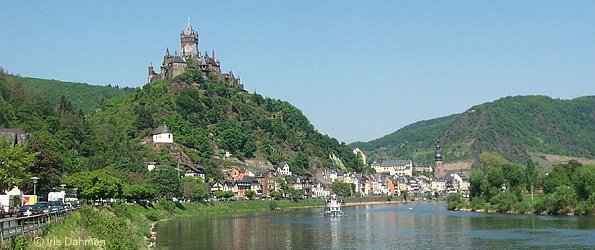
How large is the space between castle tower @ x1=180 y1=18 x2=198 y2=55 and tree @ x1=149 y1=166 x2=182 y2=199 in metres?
76.3

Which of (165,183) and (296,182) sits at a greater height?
(296,182)

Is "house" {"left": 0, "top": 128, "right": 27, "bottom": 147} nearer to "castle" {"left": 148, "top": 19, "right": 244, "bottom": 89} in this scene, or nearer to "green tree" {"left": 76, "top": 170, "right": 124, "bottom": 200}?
"green tree" {"left": 76, "top": 170, "right": 124, "bottom": 200}

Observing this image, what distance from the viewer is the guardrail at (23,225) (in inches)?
899

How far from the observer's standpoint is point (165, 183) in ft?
319

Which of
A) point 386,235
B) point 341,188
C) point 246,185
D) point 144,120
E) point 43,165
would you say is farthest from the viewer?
point 341,188

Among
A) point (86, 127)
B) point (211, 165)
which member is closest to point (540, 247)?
point (86, 127)

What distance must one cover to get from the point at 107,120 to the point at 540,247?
10797 centimetres

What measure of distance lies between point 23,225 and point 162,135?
108919mm

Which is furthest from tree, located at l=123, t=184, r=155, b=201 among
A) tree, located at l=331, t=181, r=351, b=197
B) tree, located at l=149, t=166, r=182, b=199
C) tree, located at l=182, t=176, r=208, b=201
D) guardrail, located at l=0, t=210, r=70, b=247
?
tree, located at l=331, t=181, r=351, b=197

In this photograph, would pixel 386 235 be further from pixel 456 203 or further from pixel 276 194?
pixel 276 194

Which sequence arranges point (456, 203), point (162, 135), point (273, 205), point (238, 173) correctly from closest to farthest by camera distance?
1. point (456, 203)
2. point (273, 205)
3. point (162, 135)
4. point (238, 173)

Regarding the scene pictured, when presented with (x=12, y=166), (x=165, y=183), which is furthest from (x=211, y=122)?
(x=12, y=166)

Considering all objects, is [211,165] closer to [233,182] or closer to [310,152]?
[233,182]

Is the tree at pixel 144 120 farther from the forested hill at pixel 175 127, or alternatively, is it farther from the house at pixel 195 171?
the house at pixel 195 171
